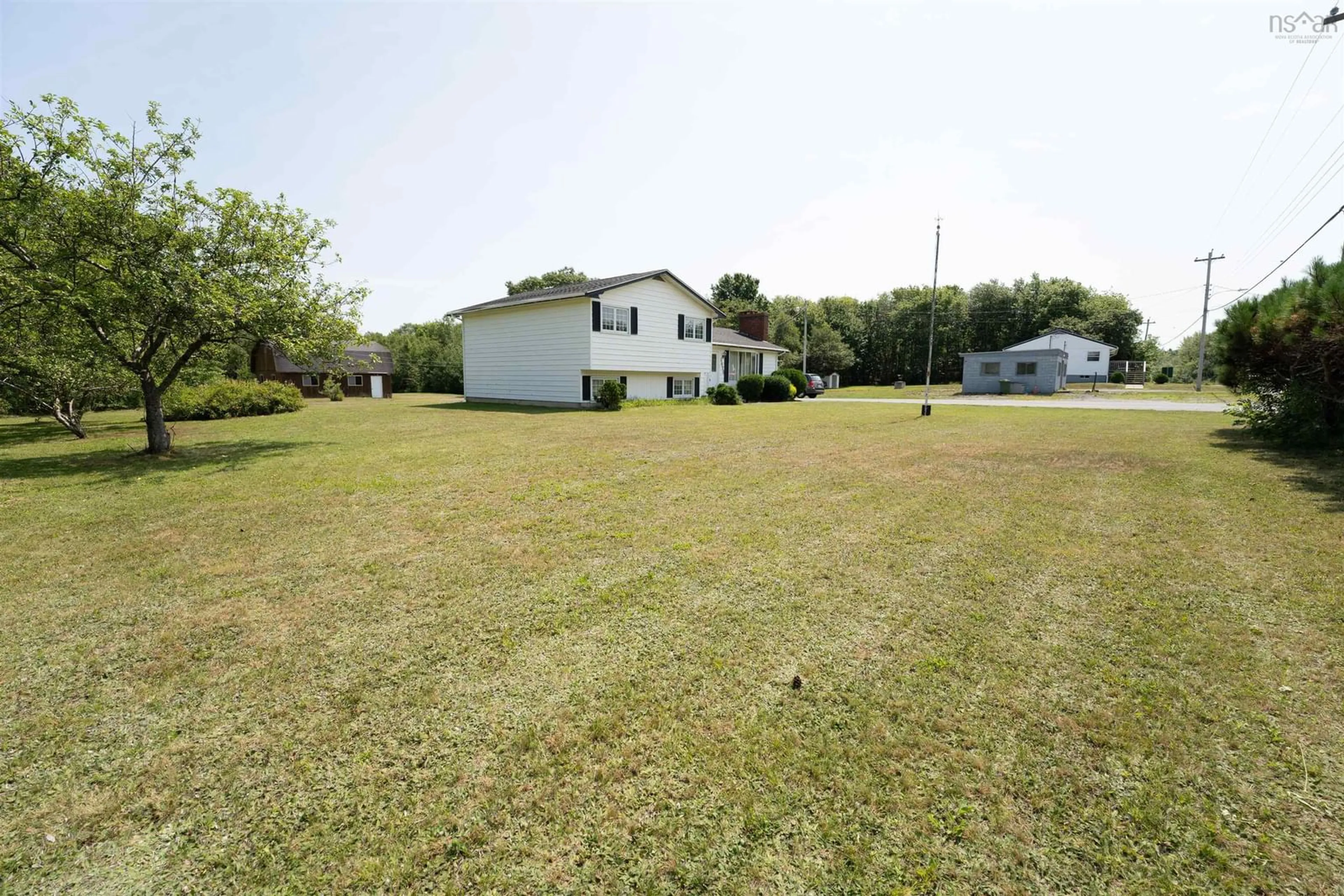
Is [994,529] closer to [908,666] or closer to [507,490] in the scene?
[908,666]

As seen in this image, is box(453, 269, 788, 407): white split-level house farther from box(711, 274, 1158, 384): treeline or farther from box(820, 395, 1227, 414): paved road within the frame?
box(711, 274, 1158, 384): treeline

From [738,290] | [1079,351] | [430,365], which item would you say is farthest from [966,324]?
[430,365]

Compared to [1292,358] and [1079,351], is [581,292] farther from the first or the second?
[1079,351]

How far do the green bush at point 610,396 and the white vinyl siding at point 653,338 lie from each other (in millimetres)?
1129

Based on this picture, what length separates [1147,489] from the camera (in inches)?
333

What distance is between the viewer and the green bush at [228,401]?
20.1m

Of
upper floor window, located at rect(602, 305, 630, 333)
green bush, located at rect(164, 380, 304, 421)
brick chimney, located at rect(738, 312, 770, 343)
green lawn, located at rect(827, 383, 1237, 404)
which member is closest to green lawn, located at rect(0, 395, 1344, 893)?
green bush, located at rect(164, 380, 304, 421)

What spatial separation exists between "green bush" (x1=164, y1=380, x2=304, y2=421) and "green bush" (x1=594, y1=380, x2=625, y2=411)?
13518 millimetres

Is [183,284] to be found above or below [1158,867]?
above

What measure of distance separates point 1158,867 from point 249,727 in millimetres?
4339

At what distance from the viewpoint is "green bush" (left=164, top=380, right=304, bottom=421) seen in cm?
2011

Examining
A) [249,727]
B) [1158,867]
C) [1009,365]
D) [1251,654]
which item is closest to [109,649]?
[249,727]

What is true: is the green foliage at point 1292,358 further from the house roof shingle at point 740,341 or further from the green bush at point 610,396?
the house roof shingle at point 740,341

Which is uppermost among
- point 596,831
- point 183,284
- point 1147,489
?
point 183,284
